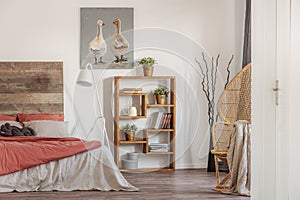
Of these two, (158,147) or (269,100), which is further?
(158,147)

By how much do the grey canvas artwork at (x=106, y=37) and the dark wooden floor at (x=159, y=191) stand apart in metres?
1.60

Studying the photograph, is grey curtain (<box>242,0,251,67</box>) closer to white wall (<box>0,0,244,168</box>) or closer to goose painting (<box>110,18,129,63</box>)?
white wall (<box>0,0,244,168</box>)

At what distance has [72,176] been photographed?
17.6ft

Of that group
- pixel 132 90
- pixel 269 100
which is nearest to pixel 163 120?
pixel 132 90

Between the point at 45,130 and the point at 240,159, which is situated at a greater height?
the point at 45,130

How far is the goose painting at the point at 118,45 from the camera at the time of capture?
695 centimetres

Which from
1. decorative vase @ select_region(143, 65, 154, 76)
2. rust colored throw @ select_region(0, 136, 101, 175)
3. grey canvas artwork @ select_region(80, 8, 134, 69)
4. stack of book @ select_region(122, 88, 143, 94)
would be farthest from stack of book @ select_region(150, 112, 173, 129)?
rust colored throw @ select_region(0, 136, 101, 175)

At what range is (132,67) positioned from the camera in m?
7.02

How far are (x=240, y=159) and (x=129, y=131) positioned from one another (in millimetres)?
2056

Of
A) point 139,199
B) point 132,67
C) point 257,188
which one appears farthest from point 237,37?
point 257,188

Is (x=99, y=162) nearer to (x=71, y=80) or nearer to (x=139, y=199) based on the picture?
(x=139, y=199)

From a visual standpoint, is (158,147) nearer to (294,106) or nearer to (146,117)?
(146,117)

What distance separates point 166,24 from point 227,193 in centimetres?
277

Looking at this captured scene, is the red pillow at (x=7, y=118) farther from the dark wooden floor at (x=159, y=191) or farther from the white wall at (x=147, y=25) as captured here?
the dark wooden floor at (x=159, y=191)
